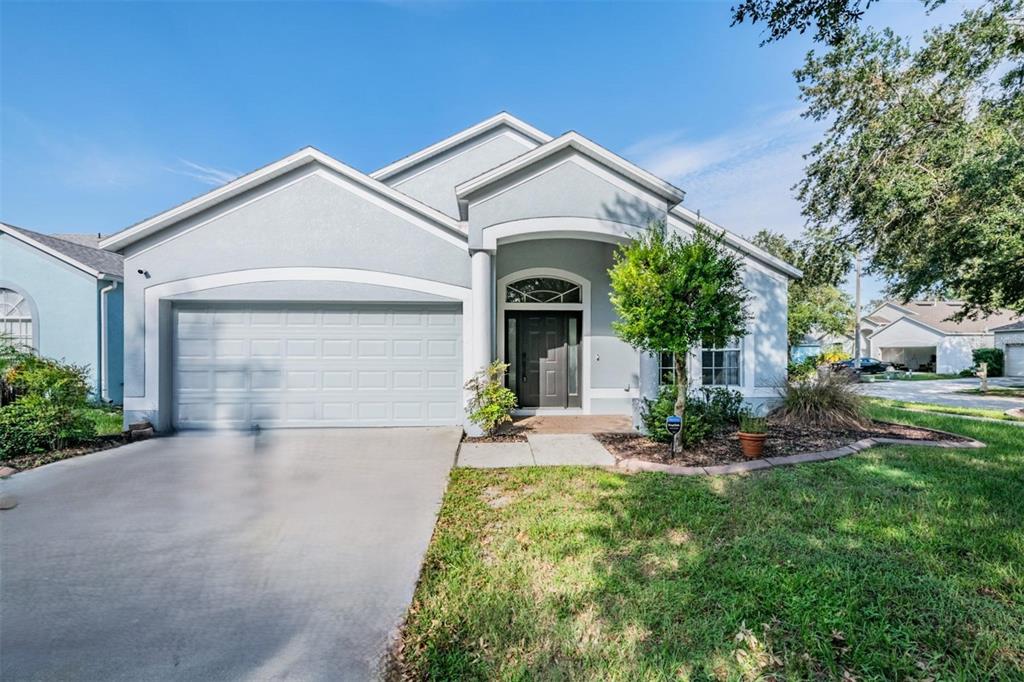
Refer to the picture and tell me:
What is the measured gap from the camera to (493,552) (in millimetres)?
3760

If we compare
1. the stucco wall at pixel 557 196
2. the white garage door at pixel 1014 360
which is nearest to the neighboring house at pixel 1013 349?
the white garage door at pixel 1014 360

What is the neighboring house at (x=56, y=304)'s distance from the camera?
11.3 metres

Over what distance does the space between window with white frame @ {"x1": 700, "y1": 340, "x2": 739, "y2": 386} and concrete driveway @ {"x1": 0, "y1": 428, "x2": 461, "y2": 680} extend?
264 inches

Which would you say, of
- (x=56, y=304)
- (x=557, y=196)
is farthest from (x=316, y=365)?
(x=56, y=304)

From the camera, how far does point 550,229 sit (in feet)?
27.3

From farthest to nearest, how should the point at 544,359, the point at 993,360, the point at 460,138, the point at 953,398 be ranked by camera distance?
the point at 993,360
the point at 953,398
the point at 460,138
the point at 544,359

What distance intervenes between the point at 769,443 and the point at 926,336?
3946 centimetres

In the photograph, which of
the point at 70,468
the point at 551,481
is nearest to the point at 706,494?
the point at 551,481

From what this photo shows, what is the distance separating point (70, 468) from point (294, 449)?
285 centimetres

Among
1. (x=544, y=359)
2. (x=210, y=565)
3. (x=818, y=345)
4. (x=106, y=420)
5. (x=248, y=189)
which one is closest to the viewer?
(x=210, y=565)

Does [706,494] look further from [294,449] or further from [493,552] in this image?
[294,449]

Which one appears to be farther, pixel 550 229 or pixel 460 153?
pixel 460 153

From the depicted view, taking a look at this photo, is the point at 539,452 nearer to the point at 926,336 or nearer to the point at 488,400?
the point at 488,400

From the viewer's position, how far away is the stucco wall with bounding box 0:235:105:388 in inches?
444
